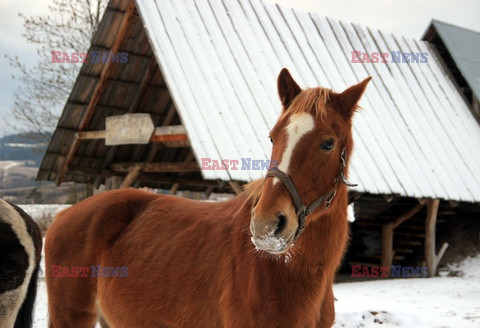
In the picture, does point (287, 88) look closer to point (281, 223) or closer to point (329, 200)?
point (329, 200)

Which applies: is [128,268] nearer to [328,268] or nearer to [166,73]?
[328,268]

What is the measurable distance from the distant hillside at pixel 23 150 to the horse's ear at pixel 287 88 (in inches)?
806

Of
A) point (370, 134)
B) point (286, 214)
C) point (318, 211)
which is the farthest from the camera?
point (370, 134)

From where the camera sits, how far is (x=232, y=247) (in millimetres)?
2904

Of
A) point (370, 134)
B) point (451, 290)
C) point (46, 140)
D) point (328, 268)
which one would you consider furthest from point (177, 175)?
point (328, 268)

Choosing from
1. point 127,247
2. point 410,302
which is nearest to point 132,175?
point 410,302

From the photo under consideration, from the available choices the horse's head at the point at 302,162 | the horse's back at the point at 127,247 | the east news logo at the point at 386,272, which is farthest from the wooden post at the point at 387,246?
the horse's head at the point at 302,162

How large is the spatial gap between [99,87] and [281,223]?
9518mm

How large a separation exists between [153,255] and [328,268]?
1164mm

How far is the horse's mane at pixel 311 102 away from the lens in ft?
8.73

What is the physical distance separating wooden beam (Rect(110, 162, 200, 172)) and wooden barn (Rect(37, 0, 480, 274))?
0.11 ft

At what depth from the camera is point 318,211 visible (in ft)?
8.55

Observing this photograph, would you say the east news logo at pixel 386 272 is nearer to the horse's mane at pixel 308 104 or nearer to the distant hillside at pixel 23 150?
the horse's mane at pixel 308 104

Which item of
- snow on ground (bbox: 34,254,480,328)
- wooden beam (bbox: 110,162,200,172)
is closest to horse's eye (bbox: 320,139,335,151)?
snow on ground (bbox: 34,254,480,328)
